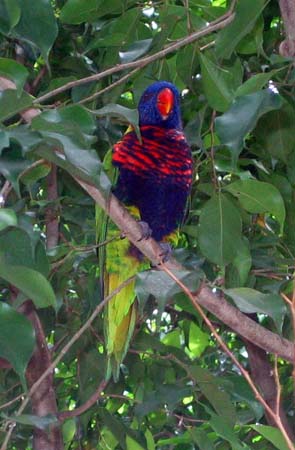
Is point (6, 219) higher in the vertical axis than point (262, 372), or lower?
higher

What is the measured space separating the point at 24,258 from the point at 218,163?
0.38m

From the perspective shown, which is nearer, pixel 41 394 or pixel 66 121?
pixel 66 121

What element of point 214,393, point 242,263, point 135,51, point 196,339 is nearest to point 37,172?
point 135,51

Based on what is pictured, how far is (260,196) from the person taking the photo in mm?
1125

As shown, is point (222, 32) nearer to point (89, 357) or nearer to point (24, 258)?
point (24, 258)

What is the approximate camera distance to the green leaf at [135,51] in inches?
45.4

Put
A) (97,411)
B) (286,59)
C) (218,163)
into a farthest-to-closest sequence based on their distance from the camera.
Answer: (97,411) < (218,163) < (286,59)

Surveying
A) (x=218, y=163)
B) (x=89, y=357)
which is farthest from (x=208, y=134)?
(x=89, y=357)

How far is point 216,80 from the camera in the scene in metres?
1.14

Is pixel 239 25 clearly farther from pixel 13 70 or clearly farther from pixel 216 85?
pixel 13 70

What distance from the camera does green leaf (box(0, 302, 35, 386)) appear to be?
34.4 inches

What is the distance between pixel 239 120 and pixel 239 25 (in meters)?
0.15

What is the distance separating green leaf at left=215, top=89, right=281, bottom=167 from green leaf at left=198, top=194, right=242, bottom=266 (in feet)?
0.56

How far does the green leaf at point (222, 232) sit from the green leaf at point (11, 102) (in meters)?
0.38
